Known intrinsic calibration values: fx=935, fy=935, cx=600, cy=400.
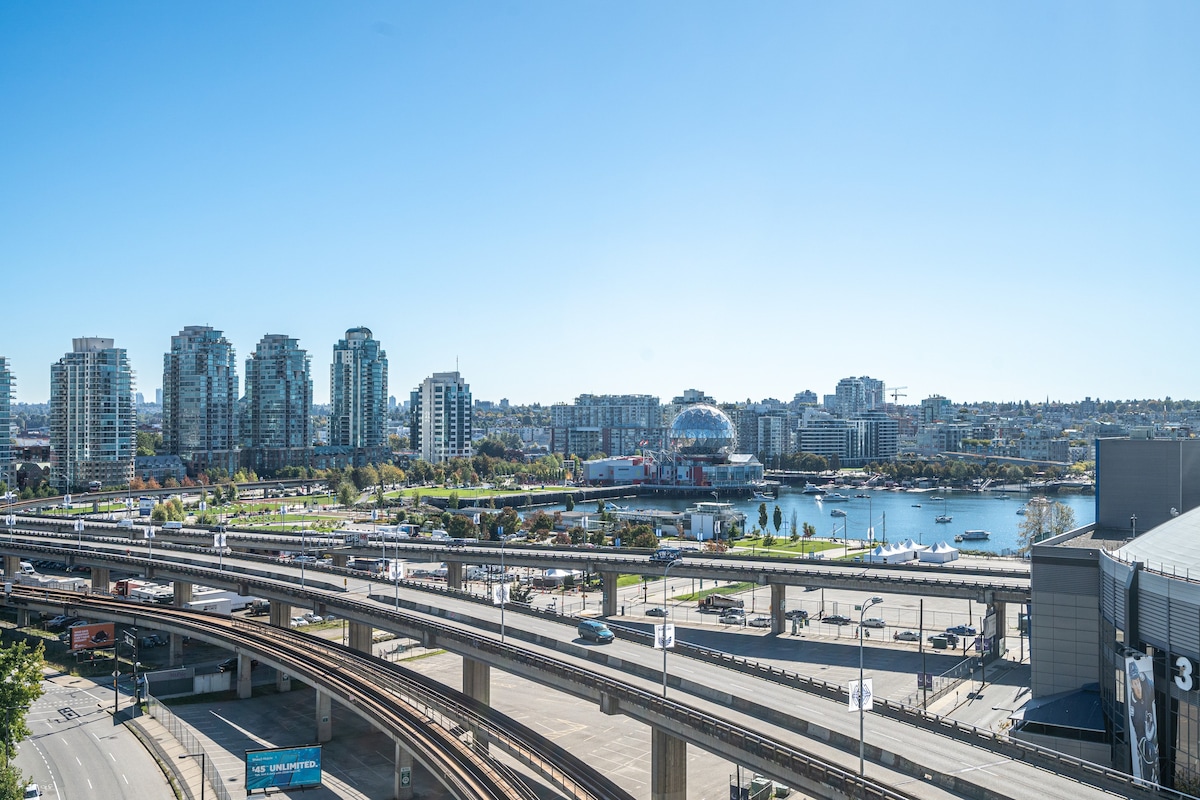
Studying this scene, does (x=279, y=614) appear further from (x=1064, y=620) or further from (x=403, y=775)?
(x=1064, y=620)

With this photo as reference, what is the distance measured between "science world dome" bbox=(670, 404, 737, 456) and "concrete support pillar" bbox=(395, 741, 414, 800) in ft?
464

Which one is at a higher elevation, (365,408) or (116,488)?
(365,408)

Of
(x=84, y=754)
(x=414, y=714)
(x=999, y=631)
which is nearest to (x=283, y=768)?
(x=414, y=714)

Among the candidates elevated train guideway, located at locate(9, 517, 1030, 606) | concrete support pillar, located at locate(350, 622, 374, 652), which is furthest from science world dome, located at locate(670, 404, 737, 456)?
concrete support pillar, located at locate(350, 622, 374, 652)

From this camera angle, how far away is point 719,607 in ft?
202

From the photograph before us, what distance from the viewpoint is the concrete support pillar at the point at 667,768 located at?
27562mm

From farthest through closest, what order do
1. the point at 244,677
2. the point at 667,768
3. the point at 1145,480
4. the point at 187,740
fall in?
1. the point at 244,677
2. the point at 1145,480
3. the point at 187,740
4. the point at 667,768

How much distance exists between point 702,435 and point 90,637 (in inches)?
5148

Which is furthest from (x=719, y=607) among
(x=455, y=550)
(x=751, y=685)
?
(x=751, y=685)

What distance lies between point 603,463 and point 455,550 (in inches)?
4364

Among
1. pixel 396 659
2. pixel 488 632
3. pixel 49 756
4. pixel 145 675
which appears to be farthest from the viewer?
pixel 396 659

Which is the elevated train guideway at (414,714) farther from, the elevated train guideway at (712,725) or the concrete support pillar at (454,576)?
the concrete support pillar at (454,576)

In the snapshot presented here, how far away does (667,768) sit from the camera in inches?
1091

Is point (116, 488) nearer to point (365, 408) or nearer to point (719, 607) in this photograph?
point (365, 408)
